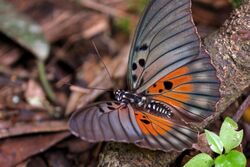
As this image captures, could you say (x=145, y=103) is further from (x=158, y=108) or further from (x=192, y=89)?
(x=192, y=89)

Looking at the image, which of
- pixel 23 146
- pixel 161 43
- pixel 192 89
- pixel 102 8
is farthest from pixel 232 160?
pixel 102 8

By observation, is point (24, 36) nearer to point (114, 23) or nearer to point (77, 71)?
point (77, 71)

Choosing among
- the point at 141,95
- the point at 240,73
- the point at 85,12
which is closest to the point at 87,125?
the point at 141,95

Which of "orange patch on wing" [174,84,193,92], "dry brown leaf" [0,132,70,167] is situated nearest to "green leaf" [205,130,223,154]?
"orange patch on wing" [174,84,193,92]

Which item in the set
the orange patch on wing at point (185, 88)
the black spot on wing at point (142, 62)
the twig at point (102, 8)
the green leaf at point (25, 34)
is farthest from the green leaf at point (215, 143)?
the twig at point (102, 8)

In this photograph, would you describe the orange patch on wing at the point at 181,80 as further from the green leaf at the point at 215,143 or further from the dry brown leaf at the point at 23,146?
the dry brown leaf at the point at 23,146
